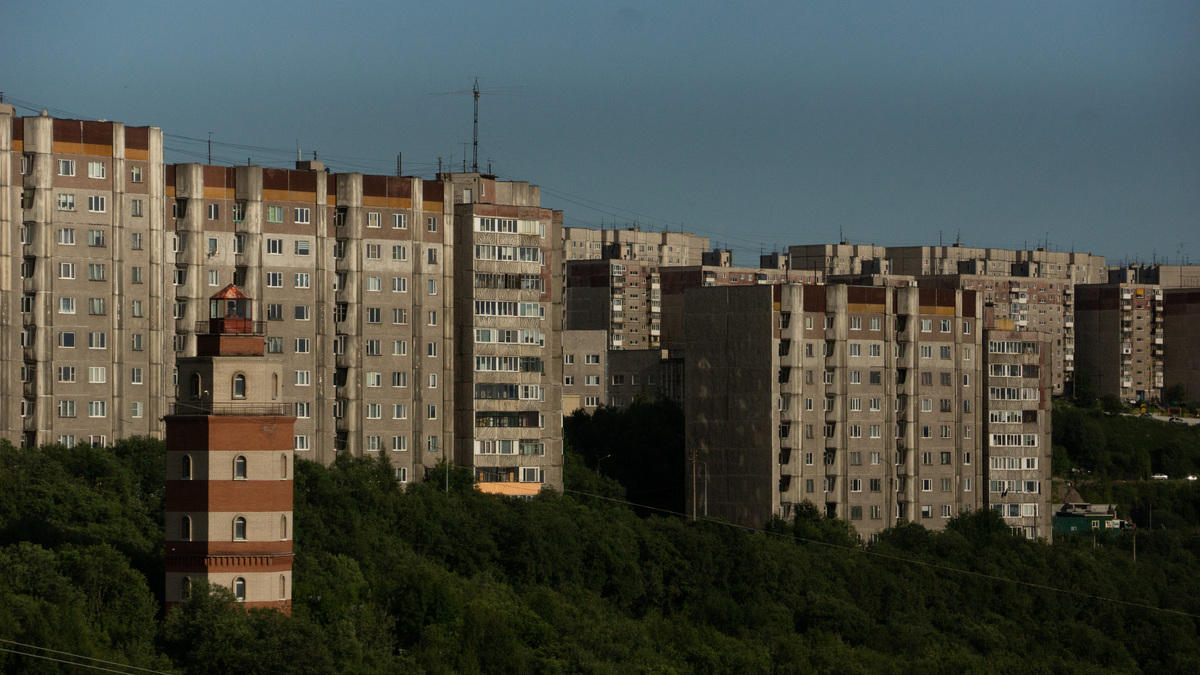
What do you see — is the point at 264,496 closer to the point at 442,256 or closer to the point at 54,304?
the point at 54,304

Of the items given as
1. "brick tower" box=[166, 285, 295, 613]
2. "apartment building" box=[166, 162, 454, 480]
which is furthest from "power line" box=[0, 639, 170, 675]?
"apartment building" box=[166, 162, 454, 480]

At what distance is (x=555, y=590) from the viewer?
10700 cm

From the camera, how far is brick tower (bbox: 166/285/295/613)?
234 feet

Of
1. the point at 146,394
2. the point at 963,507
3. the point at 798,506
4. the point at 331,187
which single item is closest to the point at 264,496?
the point at 146,394

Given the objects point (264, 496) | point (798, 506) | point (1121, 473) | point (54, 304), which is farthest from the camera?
point (1121, 473)

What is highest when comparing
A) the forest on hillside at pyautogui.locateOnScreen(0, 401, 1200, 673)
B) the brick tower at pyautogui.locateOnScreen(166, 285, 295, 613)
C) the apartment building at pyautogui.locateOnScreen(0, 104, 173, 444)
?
the apartment building at pyautogui.locateOnScreen(0, 104, 173, 444)

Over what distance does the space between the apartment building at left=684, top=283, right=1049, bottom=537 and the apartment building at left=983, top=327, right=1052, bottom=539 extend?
3.12 feet

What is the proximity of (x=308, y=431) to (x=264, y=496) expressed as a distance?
143 ft

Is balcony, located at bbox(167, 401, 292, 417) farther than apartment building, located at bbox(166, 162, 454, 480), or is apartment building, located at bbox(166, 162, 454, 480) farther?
apartment building, located at bbox(166, 162, 454, 480)

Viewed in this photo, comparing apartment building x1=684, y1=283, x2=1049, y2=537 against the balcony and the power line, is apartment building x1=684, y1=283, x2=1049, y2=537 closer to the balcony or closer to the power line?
the balcony

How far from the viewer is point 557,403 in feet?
405

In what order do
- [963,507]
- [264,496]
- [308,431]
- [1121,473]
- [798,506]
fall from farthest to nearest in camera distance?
[1121,473] < [963,507] < [798,506] < [308,431] < [264,496]

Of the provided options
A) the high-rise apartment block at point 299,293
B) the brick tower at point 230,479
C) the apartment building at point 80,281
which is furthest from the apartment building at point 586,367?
the brick tower at point 230,479

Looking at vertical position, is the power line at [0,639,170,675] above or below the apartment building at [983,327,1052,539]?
below
